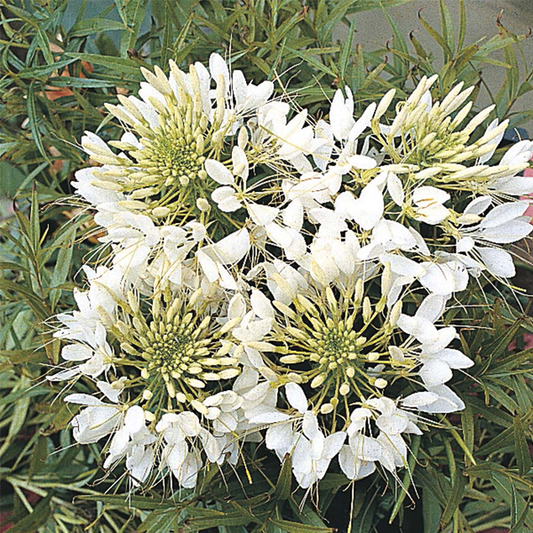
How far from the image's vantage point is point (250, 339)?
28 cm

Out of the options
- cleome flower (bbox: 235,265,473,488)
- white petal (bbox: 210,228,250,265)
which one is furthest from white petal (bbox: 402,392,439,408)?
white petal (bbox: 210,228,250,265)

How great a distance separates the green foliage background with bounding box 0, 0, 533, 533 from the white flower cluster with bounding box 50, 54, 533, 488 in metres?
0.04

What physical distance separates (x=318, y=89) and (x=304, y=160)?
0.38ft

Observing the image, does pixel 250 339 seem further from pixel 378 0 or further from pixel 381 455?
pixel 378 0

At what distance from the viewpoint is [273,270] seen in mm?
296

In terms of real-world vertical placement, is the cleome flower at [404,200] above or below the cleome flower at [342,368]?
above

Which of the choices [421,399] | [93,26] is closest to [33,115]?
[93,26]

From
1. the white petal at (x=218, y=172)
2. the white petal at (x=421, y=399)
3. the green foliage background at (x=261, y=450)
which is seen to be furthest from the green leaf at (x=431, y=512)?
the white petal at (x=218, y=172)

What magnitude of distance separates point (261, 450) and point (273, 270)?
0.51ft

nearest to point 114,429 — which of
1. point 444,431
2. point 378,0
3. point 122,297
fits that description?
point 122,297

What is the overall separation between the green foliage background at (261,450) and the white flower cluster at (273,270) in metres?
0.04

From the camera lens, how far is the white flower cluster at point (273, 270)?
0.93 feet

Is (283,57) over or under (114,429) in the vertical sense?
over

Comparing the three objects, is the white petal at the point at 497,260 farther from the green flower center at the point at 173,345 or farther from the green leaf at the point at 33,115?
the green leaf at the point at 33,115
